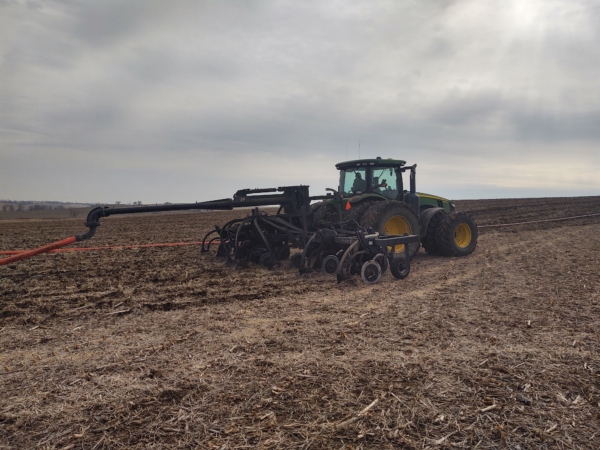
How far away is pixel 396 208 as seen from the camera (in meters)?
8.23

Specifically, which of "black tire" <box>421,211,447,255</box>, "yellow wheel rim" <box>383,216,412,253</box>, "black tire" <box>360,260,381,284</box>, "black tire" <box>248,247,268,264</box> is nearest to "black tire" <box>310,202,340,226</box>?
"yellow wheel rim" <box>383,216,412,253</box>

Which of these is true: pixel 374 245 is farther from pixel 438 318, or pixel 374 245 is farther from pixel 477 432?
pixel 477 432

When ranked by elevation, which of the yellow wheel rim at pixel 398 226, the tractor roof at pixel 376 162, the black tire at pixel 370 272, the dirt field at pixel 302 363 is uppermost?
the tractor roof at pixel 376 162

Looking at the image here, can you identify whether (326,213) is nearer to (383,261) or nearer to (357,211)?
(357,211)

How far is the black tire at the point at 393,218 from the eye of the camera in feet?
26.0

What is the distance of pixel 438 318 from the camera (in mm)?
4621

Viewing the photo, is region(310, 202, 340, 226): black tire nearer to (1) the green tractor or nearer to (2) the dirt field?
(1) the green tractor

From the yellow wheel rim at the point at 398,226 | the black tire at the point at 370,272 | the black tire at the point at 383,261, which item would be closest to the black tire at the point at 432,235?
the yellow wheel rim at the point at 398,226

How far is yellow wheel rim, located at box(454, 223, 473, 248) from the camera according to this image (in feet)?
32.1

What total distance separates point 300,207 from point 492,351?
5166 mm

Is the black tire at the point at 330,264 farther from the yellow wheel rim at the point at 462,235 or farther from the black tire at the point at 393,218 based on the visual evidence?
the yellow wheel rim at the point at 462,235

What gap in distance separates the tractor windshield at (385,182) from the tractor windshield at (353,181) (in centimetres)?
20

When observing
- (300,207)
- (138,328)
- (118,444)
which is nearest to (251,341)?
(138,328)

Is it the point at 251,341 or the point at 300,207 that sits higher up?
the point at 300,207
